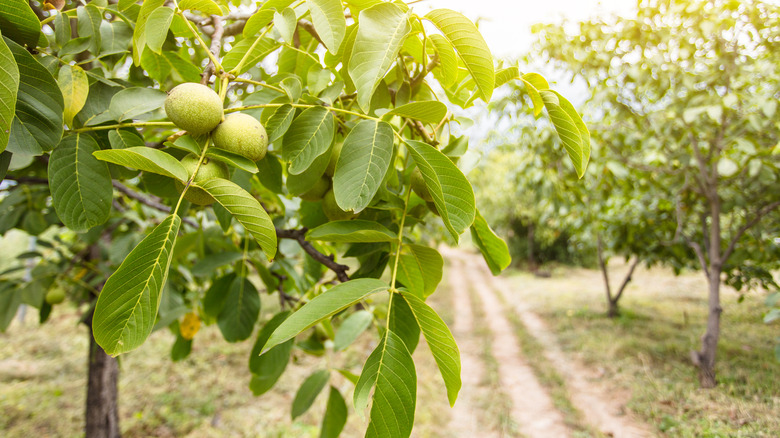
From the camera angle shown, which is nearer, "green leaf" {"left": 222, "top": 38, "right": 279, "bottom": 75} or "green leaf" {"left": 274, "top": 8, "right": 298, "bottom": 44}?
"green leaf" {"left": 274, "top": 8, "right": 298, "bottom": 44}

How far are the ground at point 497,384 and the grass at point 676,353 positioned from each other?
2 cm

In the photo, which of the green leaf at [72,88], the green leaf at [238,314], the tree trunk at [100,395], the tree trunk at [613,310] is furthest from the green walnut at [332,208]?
the tree trunk at [613,310]

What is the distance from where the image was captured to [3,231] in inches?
70.8

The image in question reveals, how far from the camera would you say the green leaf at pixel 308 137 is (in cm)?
71

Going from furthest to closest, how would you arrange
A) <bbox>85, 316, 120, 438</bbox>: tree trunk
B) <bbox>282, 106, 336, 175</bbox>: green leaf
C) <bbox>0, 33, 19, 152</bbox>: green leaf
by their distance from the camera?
1. <bbox>85, 316, 120, 438</bbox>: tree trunk
2. <bbox>282, 106, 336, 175</bbox>: green leaf
3. <bbox>0, 33, 19, 152</bbox>: green leaf

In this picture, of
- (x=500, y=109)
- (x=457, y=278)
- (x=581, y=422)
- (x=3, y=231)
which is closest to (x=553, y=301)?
(x=457, y=278)

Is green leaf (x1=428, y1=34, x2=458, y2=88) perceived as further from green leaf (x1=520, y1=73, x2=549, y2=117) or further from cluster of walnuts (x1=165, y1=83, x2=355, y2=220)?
cluster of walnuts (x1=165, y1=83, x2=355, y2=220)

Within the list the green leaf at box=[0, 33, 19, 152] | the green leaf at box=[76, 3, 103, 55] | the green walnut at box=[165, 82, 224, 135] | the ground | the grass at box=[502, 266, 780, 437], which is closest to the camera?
the green leaf at box=[0, 33, 19, 152]

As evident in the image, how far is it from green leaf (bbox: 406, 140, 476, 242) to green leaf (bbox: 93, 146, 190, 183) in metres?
0.35

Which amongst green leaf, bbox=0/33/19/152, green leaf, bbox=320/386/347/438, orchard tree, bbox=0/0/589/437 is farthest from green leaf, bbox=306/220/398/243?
green leaf, bbox=320/386/347/438

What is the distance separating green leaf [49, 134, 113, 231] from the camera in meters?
0.70

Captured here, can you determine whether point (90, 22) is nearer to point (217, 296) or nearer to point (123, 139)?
point (123, 139)

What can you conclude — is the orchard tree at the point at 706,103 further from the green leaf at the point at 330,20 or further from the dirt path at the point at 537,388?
the green leaf at the point at 330,20

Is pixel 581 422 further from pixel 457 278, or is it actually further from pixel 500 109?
A: pixel 457 278
